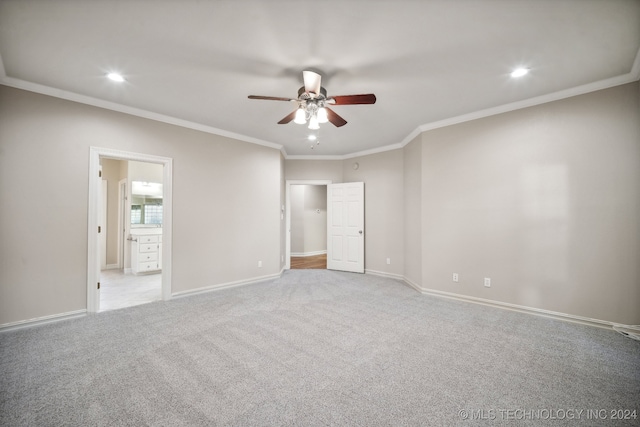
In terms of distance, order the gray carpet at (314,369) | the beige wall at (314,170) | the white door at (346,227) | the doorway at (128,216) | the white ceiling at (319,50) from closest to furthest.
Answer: the gray carpet at (314,369), the white ceiling at (319,50), the doorway at (128,216), the white door at (346,227), the beige wall at (314,170)

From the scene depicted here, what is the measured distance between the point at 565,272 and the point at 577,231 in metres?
0.51

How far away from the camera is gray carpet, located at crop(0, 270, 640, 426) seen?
1616 mm

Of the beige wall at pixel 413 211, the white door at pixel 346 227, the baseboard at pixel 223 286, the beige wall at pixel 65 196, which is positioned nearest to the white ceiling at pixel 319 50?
the beige wall at pixel 65 196

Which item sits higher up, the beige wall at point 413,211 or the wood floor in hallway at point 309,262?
the beige wall at point 413,211

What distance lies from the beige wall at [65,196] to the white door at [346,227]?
2.59 m

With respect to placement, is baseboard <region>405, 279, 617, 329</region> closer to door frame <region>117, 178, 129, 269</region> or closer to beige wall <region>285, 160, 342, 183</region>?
beige wall <region>285, 160, 342, 183</region>

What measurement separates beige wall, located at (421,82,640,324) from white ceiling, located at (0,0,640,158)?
0.36 metres

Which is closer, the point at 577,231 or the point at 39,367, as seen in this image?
the point at 39,367

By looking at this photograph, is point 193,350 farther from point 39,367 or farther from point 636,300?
point 636,300

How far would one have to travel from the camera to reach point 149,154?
365 centimetres

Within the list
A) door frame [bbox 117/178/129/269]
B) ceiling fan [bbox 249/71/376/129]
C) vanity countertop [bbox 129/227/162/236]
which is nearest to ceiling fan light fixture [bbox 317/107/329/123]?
ceiling fan [bbox 249/71/376/129]

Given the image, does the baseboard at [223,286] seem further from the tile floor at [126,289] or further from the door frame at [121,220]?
the door frame at [121,220]

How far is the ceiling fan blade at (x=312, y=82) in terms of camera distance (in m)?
2.37

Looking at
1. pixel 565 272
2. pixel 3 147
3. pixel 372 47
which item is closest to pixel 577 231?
pixel 565 272
